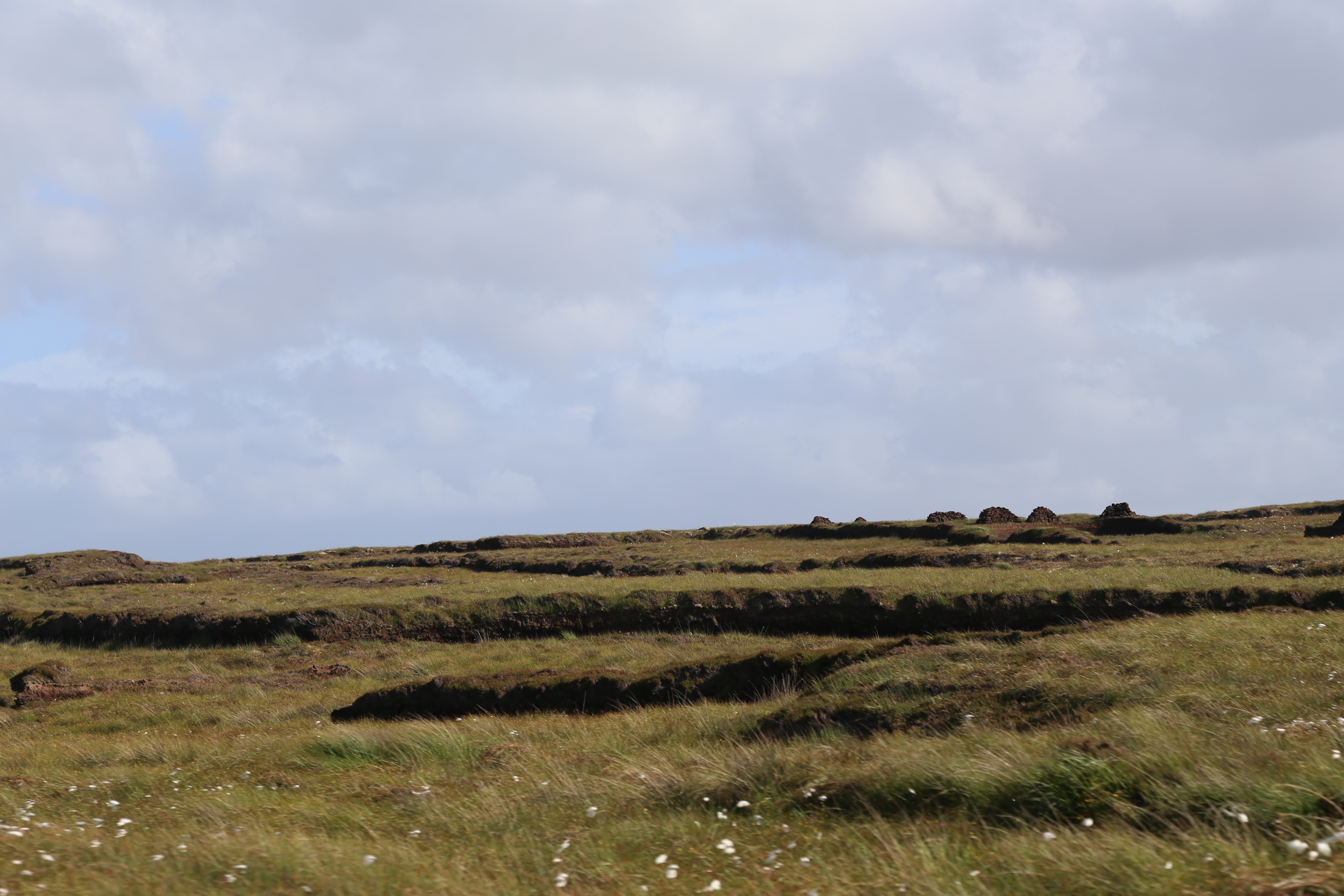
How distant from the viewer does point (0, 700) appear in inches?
775

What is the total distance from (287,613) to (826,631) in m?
16.0

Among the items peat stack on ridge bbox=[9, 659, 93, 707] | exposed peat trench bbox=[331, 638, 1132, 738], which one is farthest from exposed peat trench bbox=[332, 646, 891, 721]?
peat stack on ridge bbox=[9, 659, 93, 707]

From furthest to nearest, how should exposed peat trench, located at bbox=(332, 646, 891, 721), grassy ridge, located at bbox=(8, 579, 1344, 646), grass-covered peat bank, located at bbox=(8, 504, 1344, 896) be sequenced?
grassy ridge, located at bbox=(8, 579, 1344, 646) → exposed peat trench, located at bbox=(332, 646, 891, 721) → grass-covered peat bank, located at bbox=(8, 504, 1344, 896)

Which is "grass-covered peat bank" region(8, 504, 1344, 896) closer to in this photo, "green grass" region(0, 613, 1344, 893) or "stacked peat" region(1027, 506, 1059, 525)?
"green grass" region(0, 613, 1344, 893)

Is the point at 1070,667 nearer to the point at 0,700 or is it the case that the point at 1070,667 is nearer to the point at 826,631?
the point at 826,631

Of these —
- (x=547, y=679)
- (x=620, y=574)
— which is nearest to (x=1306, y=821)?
(x=547, y=679)

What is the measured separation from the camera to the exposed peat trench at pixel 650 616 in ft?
71.9

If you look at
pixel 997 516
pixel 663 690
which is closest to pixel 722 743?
pixel 663 690

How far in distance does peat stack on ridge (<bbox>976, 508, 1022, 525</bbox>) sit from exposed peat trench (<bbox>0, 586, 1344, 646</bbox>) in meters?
29.4

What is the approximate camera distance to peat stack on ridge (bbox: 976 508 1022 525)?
170 ft

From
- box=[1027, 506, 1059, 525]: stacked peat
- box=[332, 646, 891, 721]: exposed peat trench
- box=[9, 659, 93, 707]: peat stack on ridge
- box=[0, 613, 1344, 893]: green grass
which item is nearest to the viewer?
box=[0, 613, 1344, 893]: green grass

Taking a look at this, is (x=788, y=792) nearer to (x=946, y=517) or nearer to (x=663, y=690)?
(x=663, y=690)

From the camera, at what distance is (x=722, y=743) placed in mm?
11047

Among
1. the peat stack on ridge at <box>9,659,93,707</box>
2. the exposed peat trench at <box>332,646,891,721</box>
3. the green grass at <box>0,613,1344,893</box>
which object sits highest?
the green grass at <box>0,613,1344,893</box>
